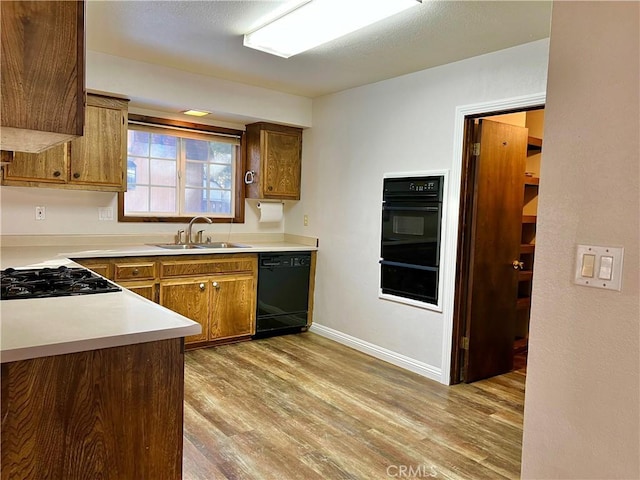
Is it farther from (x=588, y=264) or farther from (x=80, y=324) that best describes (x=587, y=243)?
(x=80, y=324)

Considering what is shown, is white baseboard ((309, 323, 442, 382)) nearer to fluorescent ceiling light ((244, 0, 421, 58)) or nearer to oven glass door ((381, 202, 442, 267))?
oven glass door ((381, 202, 442, 267))

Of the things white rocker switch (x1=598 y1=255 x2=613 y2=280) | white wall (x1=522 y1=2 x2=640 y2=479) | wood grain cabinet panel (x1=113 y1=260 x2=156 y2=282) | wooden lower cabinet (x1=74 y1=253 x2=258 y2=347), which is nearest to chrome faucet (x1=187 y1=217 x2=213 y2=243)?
wooden lower cabinet (x1=74 y1=253 x2=258 y2=347)

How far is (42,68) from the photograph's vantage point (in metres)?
1.21

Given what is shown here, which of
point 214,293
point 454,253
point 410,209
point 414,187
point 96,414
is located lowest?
point 214,293

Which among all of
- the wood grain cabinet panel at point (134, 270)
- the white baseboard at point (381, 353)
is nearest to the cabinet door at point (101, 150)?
the wood grain cabinet panel at point (134, 270)

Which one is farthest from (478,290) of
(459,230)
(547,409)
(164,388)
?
(164,388)

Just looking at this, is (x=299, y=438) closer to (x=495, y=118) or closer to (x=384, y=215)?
(x=384, y=215)

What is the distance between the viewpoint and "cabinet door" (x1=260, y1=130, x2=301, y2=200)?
15.1 feet

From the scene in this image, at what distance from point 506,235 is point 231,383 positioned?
2351mm

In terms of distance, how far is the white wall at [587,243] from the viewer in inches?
44.9

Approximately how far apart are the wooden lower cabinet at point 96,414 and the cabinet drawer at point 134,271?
230cm

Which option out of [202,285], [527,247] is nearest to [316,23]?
[202,285]

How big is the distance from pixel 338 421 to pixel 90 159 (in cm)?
267

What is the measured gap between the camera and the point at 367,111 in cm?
406
